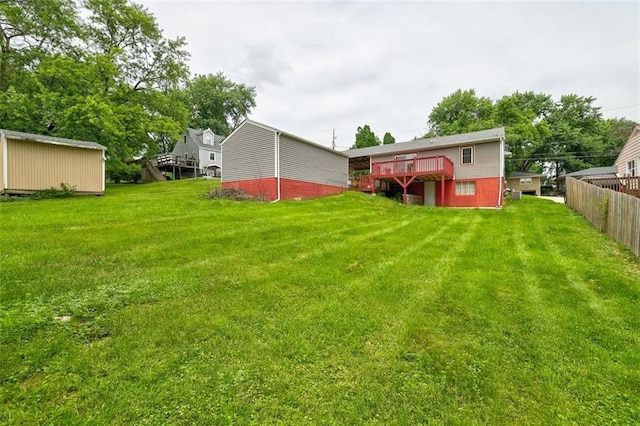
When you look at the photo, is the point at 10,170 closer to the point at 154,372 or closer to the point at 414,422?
the point at 154,372

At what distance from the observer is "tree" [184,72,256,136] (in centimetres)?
4569

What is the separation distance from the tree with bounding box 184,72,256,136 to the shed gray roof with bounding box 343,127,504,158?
30.9 m

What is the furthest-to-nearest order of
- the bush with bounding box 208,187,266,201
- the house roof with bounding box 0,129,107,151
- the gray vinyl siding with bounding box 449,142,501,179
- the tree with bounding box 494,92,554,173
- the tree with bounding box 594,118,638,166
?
the tree with bounding box 594,118,638,166 < the tree with bounding box 494,92,554,173 < the gray vinyl siding with bounding box 449,142,501,179 < the bush with bounding box 208,187,266,201 < the house roof with bounding box 0,129,107,151

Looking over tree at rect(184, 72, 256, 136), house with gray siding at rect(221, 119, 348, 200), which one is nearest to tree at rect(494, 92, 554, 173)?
house with gray siding at rect(221, 119, 348, 200)

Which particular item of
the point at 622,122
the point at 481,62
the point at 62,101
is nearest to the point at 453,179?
the point at 481,62

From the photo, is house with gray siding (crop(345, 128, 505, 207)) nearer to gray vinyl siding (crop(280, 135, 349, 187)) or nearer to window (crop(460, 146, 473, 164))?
window (crop(460, 146, 473, 164))

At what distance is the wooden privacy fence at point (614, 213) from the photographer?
657 centimetres

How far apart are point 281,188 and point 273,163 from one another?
52.0 inches

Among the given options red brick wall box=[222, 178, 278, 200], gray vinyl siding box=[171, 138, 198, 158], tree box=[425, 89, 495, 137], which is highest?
tree box=[425, 89, 495, 137]

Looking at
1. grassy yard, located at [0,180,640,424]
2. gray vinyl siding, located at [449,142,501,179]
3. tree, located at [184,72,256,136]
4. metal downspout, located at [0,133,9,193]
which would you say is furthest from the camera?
tree, located at [184,72,256,136]

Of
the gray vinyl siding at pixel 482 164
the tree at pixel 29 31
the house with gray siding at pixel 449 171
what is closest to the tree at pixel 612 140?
the house with gray siding at pixel 449 171

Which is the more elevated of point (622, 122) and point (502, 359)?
point (622, 122)

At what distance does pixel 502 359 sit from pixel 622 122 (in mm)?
54029

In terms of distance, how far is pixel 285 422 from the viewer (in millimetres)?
2293
